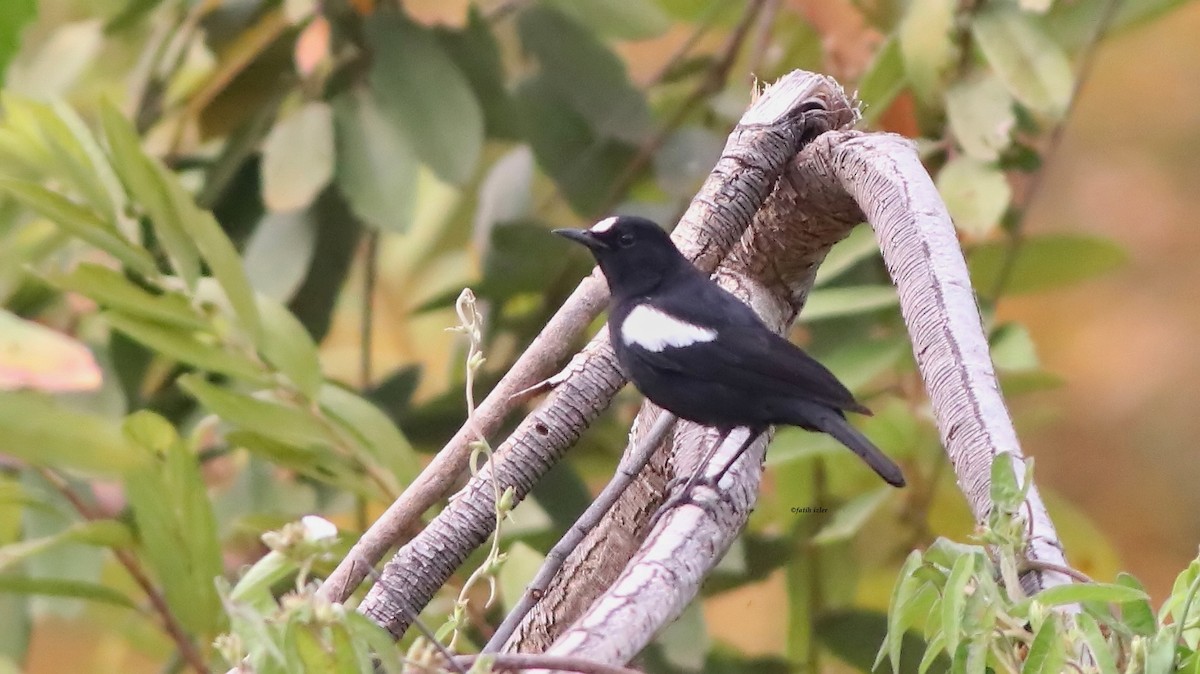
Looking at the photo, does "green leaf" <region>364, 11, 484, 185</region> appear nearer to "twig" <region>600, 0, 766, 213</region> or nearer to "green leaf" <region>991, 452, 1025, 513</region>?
"twig" <region>600, 0, 766, 213</region>

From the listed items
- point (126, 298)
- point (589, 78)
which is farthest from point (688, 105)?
point (126, 298)

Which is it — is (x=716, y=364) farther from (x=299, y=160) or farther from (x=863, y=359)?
(x=299, y=160)

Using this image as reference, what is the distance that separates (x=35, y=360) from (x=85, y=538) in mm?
717

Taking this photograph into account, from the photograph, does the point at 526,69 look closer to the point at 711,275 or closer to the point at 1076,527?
the point at 711,275

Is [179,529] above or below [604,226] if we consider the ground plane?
below

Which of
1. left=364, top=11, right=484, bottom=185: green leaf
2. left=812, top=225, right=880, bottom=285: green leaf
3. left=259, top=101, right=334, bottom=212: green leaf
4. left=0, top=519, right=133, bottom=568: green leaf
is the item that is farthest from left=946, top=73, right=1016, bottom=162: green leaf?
left=0, top=519, right=133, bottom=568: green leaf

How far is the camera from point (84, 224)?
1.76 metres

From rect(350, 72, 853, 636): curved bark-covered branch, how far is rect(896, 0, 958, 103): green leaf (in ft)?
0.91

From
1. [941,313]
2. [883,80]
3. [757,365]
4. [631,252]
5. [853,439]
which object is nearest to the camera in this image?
[941,313]

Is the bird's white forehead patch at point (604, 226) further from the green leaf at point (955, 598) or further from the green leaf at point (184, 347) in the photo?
the green leaf at point (955, 598)

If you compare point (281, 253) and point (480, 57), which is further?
point (480, 57)

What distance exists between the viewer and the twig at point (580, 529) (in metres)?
1.20

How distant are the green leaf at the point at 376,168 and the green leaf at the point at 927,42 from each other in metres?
0.89

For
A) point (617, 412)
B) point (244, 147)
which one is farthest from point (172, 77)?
point (617, 412)
